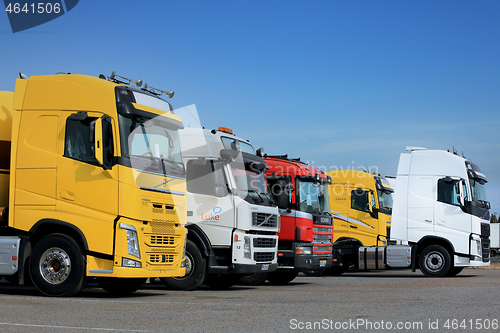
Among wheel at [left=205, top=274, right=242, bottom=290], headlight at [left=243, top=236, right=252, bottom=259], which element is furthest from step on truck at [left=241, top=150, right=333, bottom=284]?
headlight at [left=243, top=236, right=252, bottom=259]

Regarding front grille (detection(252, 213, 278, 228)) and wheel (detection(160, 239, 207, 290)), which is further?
front grille (detection(252, 213, 278, 228))

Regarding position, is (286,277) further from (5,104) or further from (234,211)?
(5,104)

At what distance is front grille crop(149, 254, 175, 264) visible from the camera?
10.8 m

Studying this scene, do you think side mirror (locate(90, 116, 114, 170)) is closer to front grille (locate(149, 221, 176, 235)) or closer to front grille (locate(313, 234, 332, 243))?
front grille (locate(149, 221, 176, 235))

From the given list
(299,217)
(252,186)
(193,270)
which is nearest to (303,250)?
(299,217)

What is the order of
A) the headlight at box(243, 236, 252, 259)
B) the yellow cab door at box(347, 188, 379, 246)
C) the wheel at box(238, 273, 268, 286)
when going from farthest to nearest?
the yellow cab door at box(347, 188, 379, 246), the wheel at box(238, 273, 268, 286), the headlight at box(243, 236, 252, 259)

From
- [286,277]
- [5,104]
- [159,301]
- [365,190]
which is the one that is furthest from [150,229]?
[365,190]

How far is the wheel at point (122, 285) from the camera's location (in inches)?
470

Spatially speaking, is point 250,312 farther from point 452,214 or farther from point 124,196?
point 452,214

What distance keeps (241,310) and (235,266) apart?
358cm

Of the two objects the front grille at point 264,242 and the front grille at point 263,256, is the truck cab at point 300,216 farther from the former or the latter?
the front grille at point 263,256

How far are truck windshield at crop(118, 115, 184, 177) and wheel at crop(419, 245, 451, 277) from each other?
448 inches

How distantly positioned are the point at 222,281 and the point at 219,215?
2.21 m

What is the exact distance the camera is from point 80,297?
11.1m
